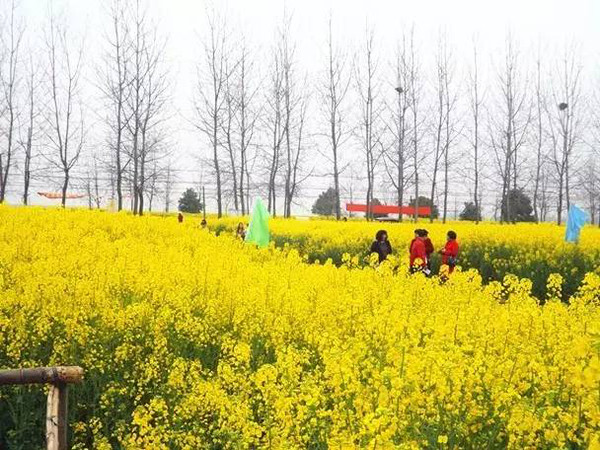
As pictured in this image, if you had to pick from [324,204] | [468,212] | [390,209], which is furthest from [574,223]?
[324,204]

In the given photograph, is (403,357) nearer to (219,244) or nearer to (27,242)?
(27,242)

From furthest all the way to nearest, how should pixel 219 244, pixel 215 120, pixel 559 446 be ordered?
1. pixel 215 120
2. pixel 219 244
3. pixel 559 446

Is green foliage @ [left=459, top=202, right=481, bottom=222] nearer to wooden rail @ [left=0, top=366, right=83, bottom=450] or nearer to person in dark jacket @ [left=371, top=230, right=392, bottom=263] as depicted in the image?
person in dark jacket @ [left=371, top=230, right=392, bottom=263]

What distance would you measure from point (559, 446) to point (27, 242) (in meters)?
7.92

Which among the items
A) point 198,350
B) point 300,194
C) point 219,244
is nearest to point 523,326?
point 198,350

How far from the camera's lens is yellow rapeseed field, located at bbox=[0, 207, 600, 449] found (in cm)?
305

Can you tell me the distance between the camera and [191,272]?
24.0ft

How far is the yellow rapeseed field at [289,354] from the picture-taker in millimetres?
3047

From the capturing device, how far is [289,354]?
3.58 metres

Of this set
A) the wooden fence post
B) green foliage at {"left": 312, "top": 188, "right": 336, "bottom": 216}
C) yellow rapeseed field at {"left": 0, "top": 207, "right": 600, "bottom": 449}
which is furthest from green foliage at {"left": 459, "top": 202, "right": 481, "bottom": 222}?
the wooden fence post

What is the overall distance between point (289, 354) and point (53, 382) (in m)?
1.30

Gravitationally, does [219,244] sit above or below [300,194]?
below

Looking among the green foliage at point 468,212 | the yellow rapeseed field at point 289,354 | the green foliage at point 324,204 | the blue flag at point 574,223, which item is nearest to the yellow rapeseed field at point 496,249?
the blue flag at point 574,223

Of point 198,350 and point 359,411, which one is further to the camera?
point 198,350
